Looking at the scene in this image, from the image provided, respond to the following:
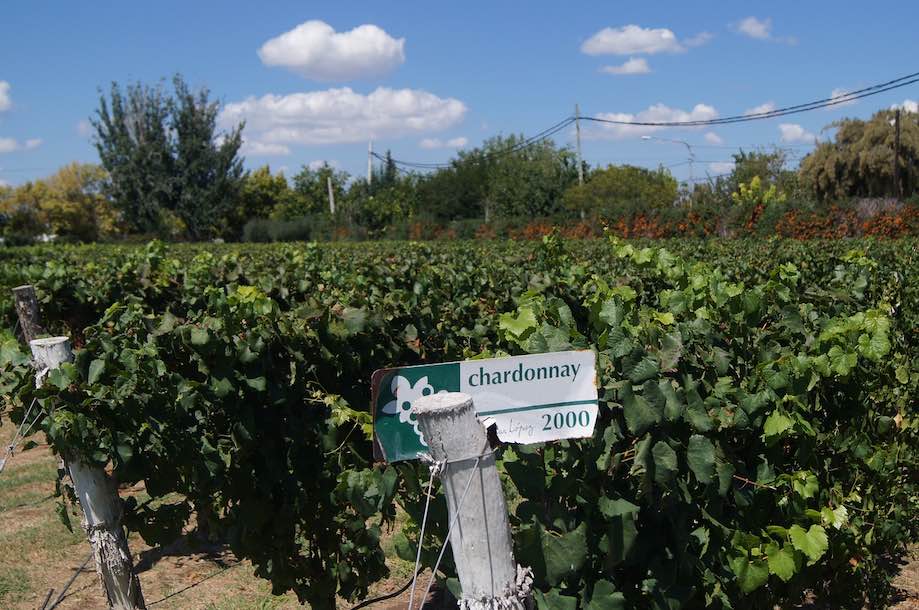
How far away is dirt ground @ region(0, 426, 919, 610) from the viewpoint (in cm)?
463

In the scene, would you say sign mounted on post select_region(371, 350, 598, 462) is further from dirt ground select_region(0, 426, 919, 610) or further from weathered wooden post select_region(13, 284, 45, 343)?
weathered wooden post select_region(13, 284, 45, 343)

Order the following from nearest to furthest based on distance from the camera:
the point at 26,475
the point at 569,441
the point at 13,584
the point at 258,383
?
the point at 569,441 → the point at 258,383 → the point at 13,584 → the point at 26,475

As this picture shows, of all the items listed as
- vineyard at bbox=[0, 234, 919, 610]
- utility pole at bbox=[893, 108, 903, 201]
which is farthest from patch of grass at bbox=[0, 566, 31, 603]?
utility pole at bbox=[893, 108, 903, 201]

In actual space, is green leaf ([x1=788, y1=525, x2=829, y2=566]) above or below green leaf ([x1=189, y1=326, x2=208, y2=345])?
below

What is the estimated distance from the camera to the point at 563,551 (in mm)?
2137

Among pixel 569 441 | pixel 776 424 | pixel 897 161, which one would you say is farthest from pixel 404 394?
pixel 897 161

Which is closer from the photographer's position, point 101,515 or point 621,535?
point 621,535

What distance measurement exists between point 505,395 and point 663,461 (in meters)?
0.46

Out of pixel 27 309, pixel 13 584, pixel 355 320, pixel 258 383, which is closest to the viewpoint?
pixel 258 383

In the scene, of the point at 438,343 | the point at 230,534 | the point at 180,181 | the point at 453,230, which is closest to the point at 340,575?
the point at 230,534

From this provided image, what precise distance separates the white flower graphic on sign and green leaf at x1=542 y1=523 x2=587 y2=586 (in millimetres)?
467

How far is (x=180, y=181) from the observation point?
174 ft

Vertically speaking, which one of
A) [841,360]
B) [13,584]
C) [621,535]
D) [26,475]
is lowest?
[13,584]

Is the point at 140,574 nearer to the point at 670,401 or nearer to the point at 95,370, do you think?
the point at 95,370
